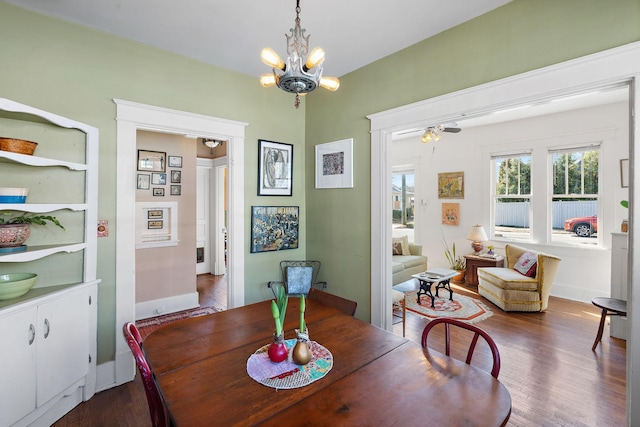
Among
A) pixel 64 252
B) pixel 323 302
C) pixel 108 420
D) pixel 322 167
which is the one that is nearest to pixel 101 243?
pixel 64 252

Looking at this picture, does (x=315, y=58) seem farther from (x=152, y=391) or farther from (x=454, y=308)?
(x=454, y=308)

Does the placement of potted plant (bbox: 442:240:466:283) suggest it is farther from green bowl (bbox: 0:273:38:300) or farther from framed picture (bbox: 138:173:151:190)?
green bowl (bbox: 0:273:38:300)

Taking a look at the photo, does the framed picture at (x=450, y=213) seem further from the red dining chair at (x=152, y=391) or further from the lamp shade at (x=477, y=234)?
the red dining chair at (x=152, y=391)

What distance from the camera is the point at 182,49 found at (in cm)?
266

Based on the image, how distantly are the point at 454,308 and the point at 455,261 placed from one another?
185 centimetres

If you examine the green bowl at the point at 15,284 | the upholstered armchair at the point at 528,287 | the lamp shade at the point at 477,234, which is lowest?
the upholstered armchair at the point at 528,287

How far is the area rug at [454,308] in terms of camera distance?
3.84 m

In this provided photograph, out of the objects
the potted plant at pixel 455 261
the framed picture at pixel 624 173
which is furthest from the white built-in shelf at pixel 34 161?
the framed picture at pixel 624 173

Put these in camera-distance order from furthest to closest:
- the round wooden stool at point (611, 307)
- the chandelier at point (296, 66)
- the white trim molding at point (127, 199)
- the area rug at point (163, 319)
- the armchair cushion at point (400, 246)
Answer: the armchair cushion at point (400, 246), the area rug at point (163, 319), the round wooden stool at point (611, 307), the white trim molding at point (127, 199), the chandelier at point (296, 66)

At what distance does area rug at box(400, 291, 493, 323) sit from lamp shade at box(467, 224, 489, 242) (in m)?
1.13

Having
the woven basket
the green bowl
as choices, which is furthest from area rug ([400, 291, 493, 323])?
the woven basket

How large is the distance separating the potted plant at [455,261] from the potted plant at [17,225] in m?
5.79

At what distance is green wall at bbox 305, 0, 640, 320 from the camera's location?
1729mm

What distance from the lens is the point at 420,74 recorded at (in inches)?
99.0
